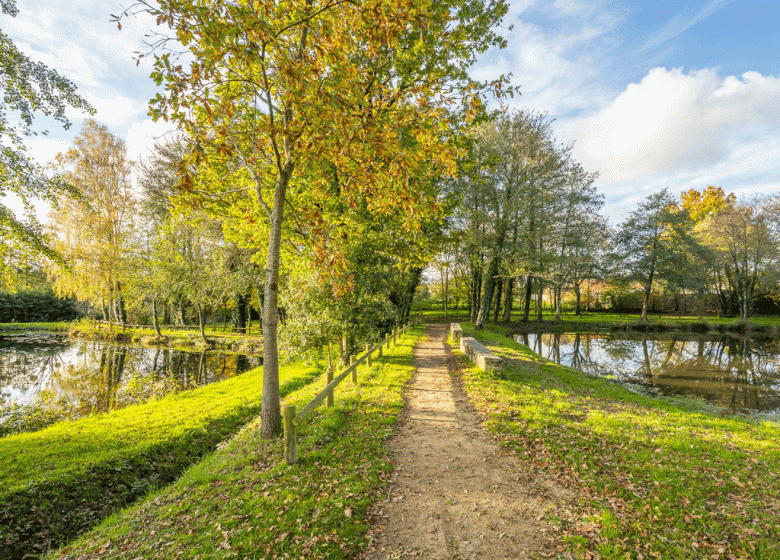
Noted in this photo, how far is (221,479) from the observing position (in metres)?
5.38

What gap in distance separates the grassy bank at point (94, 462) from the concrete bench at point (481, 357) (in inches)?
294

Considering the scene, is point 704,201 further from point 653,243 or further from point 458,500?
point 458,500

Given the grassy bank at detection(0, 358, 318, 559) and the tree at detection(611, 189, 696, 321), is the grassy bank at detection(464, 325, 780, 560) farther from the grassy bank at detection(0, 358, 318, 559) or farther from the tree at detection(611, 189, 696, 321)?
the tree at detection(611, 189, 696, 321)

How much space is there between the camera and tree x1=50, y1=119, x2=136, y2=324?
2295 cm

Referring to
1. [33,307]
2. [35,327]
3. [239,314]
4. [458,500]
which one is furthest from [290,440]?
[33,307]

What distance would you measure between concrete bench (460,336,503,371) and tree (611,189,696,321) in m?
27.8

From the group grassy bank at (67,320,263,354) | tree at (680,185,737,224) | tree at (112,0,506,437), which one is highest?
tree at (680,185,737,224)

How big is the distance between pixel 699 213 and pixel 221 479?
2686 inches

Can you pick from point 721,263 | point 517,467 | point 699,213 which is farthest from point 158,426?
point 699,213

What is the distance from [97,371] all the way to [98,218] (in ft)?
45.9

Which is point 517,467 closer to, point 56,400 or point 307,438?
→ point 307,438

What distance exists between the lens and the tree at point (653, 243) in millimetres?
33219

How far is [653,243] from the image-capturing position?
33.8 m

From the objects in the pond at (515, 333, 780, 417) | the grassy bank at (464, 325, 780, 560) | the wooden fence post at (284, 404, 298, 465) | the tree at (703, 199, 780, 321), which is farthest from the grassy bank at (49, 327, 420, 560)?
the tree at (703, 199, 780, 321)
